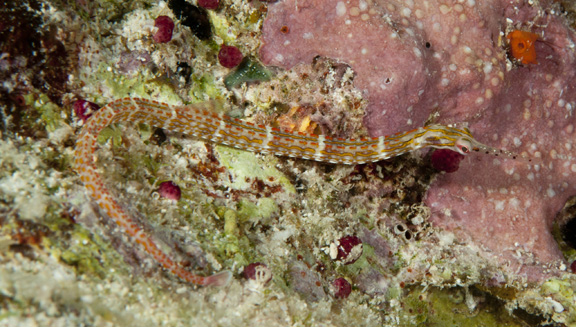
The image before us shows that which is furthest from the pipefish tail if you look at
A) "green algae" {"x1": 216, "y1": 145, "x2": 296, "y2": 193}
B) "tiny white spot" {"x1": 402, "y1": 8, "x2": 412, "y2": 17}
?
"tiny white spot" {"x1": 402, "y1": 8, "x2": 412, "y2": 17}

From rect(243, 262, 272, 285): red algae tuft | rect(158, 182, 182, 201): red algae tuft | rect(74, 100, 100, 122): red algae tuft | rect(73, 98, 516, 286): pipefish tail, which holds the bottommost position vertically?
rect(243, 262, 272, 285): red algae tuft

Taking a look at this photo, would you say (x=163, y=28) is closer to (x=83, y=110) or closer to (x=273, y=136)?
(x=83, y=110)

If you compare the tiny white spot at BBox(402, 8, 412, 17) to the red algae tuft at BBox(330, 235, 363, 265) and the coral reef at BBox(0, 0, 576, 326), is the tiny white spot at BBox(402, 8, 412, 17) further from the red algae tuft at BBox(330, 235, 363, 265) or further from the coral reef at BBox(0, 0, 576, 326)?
the red algae tuft at BBox(330, 235, 363, 265)

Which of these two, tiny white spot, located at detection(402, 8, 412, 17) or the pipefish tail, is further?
tiny white spot, located at detection(402, 8, 412, 17)

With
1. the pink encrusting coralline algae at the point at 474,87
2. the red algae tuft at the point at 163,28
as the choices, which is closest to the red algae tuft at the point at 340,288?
the pink encrusting coralline algae at the point at 474,87

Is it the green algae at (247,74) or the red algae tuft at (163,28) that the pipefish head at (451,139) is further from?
the red algae tuft at (163,28)

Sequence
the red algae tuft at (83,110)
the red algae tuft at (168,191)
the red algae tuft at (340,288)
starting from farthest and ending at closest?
the red algae tuft at (340,288), the red algae tuft at (83,110), the red algae tuft at (168,191)

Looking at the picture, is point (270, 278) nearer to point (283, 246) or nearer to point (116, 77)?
point (283, 246)
